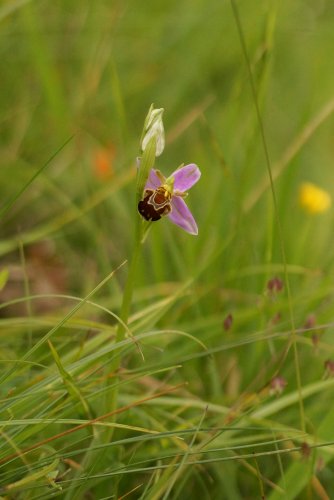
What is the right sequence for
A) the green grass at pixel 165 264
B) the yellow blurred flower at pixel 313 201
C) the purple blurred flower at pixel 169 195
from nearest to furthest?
the purple blurred flower at pixel 169 195 < the green grass at pixel 165 264 < the yellow blurred flower at pixel 313 201

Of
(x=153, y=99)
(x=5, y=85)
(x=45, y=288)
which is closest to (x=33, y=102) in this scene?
(x=5, y=85)

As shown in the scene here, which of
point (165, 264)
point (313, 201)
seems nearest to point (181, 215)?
point (165, 264)

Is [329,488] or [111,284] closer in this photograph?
[329,488]

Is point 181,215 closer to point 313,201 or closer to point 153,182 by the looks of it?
point 153,182

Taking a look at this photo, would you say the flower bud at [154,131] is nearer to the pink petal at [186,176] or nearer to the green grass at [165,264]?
the pink petal at [186,176]

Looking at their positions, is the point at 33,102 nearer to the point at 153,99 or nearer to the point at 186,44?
the point at 153,99

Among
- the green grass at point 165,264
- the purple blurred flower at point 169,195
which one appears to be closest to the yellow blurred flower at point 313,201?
the green grass at point 165,264

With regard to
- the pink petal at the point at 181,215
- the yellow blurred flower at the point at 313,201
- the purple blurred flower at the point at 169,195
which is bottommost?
the yellow blurred flower at the point at 313,201
